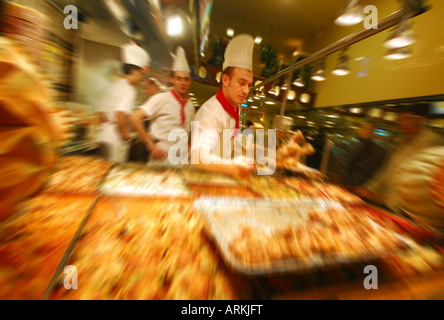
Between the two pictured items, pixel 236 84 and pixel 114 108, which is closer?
pixel 236 84

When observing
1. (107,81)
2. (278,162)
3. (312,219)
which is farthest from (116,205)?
(107,81)

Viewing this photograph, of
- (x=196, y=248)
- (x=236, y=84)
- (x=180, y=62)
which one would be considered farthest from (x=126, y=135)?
(x=196, y=248)

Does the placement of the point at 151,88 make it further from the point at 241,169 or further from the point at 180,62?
the point at 241,169

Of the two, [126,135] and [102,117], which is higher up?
[102,117]

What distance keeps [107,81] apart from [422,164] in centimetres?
259

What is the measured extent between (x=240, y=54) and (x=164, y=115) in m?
0.98

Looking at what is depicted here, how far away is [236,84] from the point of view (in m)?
1.47

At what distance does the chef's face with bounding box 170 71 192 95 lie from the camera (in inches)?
75.9

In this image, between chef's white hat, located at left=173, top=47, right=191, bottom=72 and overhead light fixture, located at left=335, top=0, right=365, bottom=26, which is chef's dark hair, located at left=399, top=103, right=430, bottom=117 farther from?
chef's white hat, located at left=173, top=47, right=191, bottom=72

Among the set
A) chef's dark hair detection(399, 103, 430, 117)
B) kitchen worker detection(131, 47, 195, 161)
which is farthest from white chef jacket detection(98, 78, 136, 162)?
chef's dark hair detection(399, 103, 430, 117)

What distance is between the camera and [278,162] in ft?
5.32

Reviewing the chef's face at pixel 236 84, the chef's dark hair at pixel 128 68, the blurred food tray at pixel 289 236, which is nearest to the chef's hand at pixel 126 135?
the chef's dark hair at pixel 128 68

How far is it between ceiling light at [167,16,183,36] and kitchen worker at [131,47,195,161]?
0.18 meters
